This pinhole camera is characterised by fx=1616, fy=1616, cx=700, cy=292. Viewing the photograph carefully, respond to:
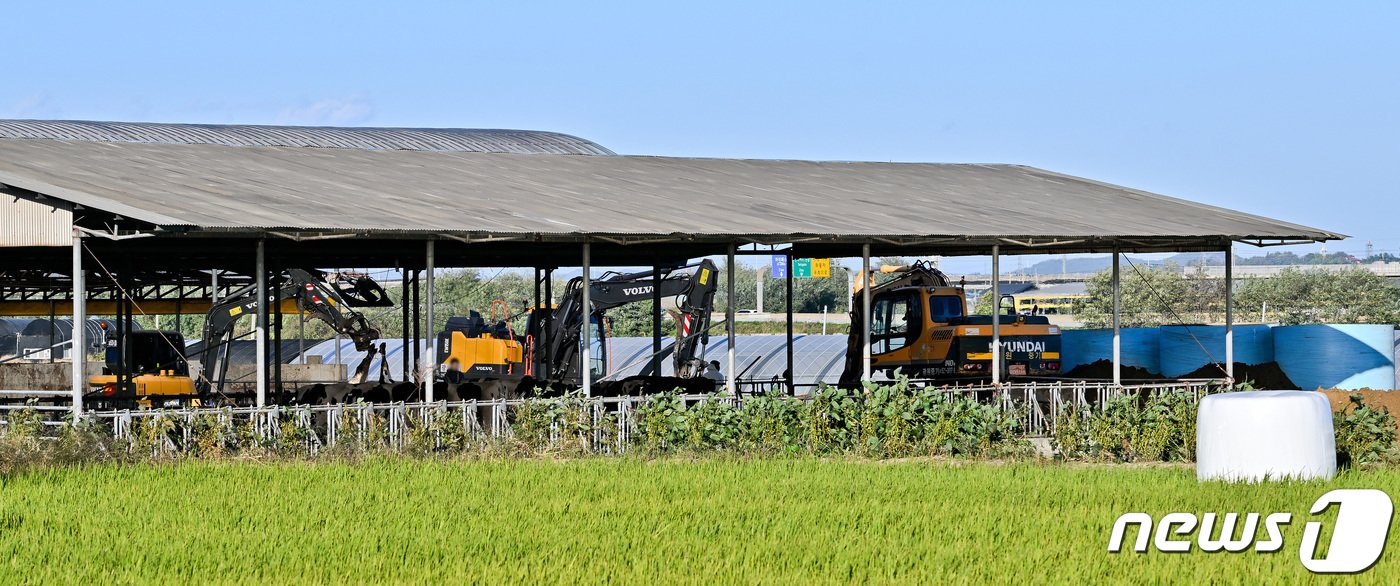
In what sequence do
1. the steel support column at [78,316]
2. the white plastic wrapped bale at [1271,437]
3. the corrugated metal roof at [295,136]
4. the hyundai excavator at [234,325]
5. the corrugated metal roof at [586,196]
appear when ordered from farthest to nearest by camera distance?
the corrugated metal roof at [295,136], the hyundai excavator at [234,325], the corrugated metal roof at [586,196], the steel support column at [78,316], the white plastic wrapped bale at [1271,437]

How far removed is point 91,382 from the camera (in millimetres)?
31109

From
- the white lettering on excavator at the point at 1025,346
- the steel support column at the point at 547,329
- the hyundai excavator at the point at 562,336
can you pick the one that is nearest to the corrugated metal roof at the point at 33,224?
the hyundai excavator at the point at 562,336

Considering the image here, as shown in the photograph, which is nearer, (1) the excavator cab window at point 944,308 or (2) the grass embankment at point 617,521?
(2) the grass embankment at point 617,521

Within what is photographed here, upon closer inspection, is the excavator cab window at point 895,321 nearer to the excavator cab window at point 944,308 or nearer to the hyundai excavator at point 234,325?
the excavator cab window at point 944,308

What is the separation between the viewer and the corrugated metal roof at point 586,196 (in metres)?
19.5

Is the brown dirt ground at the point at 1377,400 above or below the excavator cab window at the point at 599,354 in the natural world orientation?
below

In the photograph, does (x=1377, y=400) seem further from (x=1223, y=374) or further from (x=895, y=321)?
(x=895, y=321)

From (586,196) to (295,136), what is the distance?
1119 cm

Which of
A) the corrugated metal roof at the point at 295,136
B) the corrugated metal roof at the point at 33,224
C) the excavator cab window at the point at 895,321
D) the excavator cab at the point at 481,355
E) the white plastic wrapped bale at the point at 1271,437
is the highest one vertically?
the corrugated metal roof at the point at 295,136

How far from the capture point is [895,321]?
29.9 metres

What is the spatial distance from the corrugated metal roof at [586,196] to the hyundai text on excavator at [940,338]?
206 cm

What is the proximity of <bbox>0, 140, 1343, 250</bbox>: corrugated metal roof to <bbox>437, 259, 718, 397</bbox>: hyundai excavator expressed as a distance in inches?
74.1

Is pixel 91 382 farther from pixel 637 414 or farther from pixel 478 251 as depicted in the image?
pixel 637 414

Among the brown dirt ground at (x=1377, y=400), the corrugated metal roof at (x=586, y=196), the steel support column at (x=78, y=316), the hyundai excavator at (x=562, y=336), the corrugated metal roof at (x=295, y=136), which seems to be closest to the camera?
the steel support column at (x=78, y=316)
